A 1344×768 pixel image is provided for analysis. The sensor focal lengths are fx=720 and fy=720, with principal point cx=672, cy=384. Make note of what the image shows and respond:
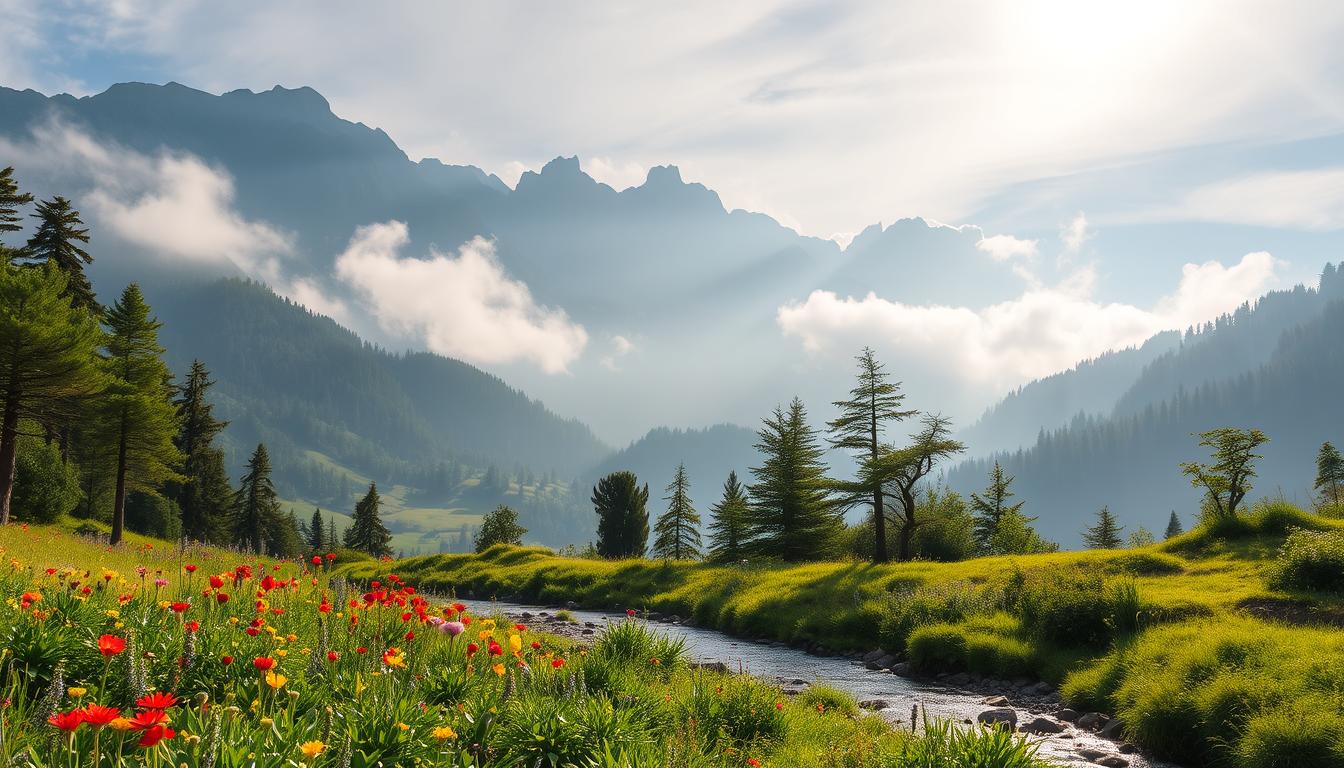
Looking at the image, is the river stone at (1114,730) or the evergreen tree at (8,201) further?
the evergreen tree at (8,201)

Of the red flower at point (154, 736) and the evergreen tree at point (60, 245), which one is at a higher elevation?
the evergreen tree at point (60, 245)

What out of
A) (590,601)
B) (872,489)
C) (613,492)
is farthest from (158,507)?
(872,489)

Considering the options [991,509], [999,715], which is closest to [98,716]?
[999,715]

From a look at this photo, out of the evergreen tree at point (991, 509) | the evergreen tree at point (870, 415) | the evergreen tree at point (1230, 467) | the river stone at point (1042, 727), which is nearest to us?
the river stone at point (1042, 727)

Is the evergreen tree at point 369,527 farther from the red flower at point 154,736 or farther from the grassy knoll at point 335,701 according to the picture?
the red flower at point 154,736

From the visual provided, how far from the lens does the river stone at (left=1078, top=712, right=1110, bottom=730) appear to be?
1670 cm

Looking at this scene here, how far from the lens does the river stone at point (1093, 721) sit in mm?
16703

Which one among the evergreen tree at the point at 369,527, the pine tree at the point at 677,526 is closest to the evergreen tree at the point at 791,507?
the pine tree at the point at 677,526

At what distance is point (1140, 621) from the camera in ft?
69.2

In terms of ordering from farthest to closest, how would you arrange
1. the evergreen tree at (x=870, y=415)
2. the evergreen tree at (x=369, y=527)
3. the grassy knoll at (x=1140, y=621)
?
the evergreen tree at (x=369, y=527) → the evergreen tree at (x=870, y=415) → the grassy knoll at (x=1140, y=621)

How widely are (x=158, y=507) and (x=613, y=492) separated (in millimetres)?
46652

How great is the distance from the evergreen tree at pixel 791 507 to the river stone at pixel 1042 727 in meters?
35.3

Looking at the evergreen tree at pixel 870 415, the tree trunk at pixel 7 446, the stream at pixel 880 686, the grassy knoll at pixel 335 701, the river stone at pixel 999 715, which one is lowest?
the stream at pixel 880 686

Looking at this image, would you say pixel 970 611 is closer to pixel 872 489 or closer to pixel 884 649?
pixel 884 649
